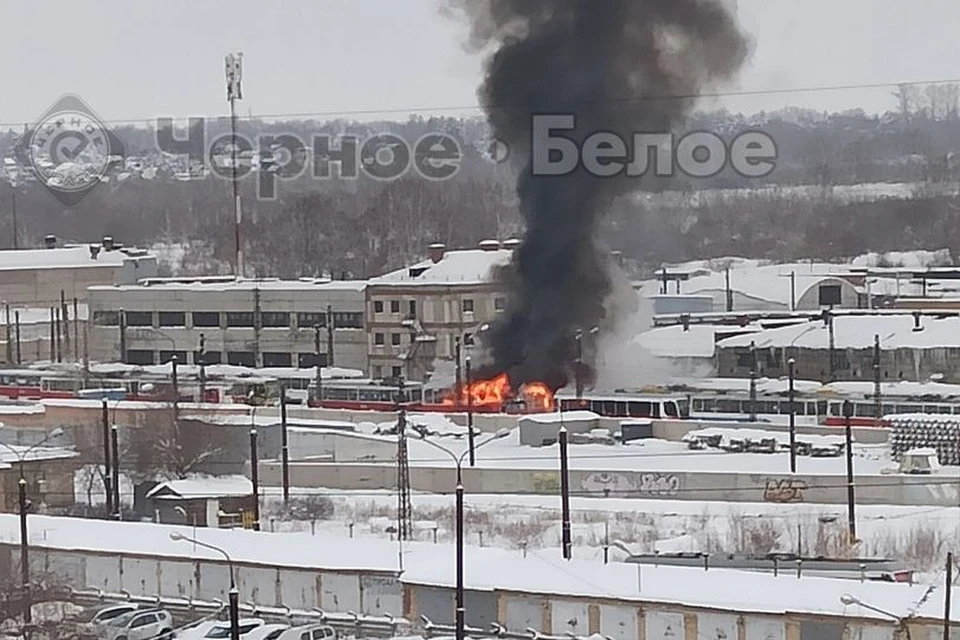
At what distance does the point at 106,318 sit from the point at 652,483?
19.2 meters

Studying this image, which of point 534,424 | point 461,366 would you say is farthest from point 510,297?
point 534,424

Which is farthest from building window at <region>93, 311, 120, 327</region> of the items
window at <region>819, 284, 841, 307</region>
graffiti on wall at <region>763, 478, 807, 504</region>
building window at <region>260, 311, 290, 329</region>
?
graffiti on wall at <region>763, 478, 807, 504</region>

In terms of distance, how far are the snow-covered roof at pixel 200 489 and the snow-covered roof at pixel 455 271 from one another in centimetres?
1348

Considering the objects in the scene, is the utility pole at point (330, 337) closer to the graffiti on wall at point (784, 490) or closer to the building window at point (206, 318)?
the building window at point (206, 318)

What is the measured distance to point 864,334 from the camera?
29828 mm

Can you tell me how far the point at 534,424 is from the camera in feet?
75.9

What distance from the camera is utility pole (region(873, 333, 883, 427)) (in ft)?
82.8

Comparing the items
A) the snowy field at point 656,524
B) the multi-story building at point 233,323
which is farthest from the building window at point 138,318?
the snowy field at point 656,524

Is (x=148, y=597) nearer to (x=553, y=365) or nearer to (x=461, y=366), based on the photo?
(x=553, y=365)

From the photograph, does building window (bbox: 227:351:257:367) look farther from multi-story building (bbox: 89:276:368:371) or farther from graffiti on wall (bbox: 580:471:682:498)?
graffiti on wall (bbox: 580:471:682:498)

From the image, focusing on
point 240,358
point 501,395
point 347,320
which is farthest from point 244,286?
point 501,395

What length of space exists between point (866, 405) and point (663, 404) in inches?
112

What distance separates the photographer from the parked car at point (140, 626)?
14.0 meters

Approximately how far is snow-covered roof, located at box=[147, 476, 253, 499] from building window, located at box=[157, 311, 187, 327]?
1594cm
